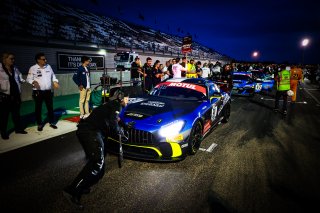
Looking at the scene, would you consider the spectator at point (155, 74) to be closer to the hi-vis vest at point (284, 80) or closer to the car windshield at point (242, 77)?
the hi-vis vest at point (284, 80)

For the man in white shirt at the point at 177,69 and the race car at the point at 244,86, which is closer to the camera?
the man in white shirt at the point at 177,69

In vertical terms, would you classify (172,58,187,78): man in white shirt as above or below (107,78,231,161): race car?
above

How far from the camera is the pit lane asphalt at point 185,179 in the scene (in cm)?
307

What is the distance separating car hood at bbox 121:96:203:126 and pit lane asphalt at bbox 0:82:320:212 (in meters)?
0.88

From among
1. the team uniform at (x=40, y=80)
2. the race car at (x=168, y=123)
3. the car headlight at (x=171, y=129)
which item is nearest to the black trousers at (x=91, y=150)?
the race car at (x=168, y=123)

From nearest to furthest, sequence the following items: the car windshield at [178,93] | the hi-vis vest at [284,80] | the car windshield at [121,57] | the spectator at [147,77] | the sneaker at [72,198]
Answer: the sneaker at [72,198]
the car windshield at [178,93]
the hi-vis vest at [284,80]
the spectator at [147,77]
the car windshield at [121,57]

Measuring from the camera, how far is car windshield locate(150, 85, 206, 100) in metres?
5.62

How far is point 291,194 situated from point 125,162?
289 cm

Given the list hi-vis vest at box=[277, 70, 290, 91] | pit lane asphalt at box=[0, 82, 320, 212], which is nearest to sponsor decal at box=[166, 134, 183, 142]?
pit lane asphalt at box=[0, 82, 320, 212]

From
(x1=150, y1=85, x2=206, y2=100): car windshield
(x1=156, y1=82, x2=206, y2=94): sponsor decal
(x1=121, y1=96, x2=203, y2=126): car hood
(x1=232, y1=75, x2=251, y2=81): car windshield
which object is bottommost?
(x1=121, y1=96, x2=203, y2=126): car hood

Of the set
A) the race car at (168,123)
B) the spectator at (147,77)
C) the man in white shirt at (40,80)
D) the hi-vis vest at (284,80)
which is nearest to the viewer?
the race car at (168,123)

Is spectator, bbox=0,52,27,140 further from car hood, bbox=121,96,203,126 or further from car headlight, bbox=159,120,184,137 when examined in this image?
car headlight, bbox=159,120,184,137

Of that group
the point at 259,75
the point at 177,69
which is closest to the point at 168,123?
the point at 177,69

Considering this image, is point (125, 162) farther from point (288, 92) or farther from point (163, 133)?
A: point (288, 92)
